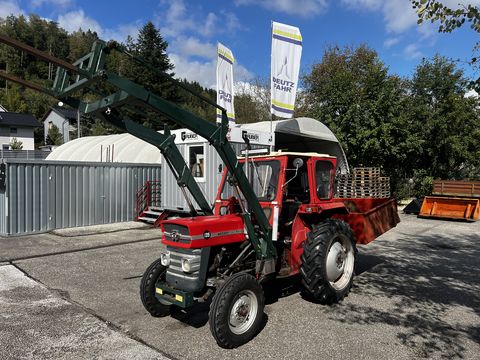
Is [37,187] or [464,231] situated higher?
[37,187]

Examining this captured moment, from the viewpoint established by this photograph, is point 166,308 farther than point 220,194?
No

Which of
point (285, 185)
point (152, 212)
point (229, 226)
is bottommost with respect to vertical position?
point (152, 212)

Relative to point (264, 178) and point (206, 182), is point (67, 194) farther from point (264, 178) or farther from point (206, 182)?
point (264, 178)

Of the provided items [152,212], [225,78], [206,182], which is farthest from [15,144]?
[206,182]

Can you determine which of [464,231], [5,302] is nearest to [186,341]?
[5,302]

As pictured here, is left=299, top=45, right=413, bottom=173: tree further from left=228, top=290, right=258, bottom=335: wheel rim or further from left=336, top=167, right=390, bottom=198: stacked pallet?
left=228, top=290, right=258, bottom=335: wheel rim

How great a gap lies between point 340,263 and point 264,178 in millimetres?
1659

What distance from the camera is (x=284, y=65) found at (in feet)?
36.0

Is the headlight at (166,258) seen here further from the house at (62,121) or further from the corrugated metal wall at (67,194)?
the house at (62,121)

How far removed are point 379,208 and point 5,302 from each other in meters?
6.29

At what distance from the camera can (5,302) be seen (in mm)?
5660

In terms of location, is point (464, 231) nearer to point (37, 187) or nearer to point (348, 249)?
point (348, 249)

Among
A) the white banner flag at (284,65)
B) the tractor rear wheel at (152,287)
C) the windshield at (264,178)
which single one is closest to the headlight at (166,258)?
the tractor rear wheel at (152,287)

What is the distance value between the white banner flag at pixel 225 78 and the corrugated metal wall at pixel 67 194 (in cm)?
445
